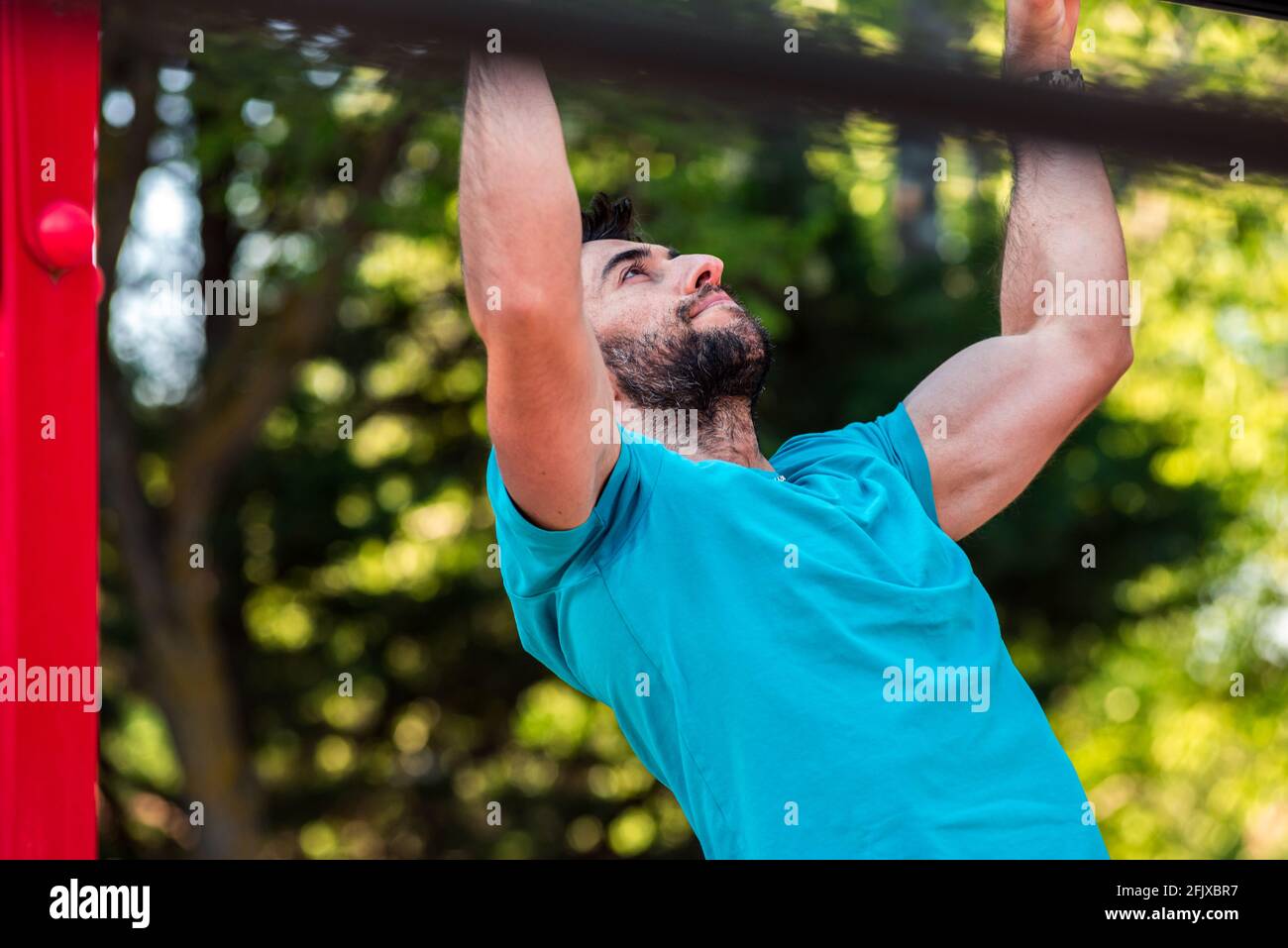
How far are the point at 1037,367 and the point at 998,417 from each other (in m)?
0.09

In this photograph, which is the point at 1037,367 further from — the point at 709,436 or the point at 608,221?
the point at 608,221

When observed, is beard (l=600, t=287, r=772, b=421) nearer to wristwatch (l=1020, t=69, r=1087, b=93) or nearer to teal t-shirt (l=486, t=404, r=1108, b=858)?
teal t-shirt (l=486, t=404, r=1108, b=858)

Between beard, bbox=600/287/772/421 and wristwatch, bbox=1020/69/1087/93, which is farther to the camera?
beard, bbox=600/287/772/421

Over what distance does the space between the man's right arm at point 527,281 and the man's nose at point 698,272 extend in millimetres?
418

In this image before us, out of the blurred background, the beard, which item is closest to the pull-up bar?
the beard

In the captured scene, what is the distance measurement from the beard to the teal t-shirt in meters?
0.14

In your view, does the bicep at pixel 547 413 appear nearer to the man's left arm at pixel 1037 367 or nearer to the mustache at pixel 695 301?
the mustache at pixel 695 301

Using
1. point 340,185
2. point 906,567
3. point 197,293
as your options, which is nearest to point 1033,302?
point 906,567

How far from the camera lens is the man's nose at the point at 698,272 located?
5.84 ft

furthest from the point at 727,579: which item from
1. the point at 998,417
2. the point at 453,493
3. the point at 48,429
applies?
the point at 453,493

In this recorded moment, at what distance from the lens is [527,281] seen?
1.27 metres

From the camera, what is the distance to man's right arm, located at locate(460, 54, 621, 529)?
48.9 inches

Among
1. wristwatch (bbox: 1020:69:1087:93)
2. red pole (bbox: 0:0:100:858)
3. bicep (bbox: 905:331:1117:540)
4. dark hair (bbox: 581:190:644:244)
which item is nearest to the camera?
wristwatch (bbox: 1020:69:1087:93)

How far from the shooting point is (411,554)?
640 centimetres
